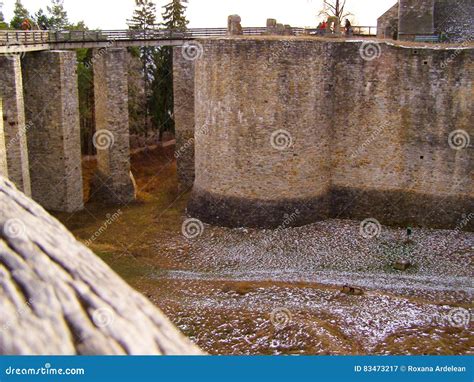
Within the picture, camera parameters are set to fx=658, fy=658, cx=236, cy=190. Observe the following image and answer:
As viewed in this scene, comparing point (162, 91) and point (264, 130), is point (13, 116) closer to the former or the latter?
point (264, 130)

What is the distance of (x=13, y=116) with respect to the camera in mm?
18469

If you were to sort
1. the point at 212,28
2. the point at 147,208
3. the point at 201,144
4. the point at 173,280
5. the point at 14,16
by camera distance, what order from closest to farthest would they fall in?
the point at 173,280 < the point at 201,144 < the point at 147,208 < the point at 212,28 < the point at 14,16

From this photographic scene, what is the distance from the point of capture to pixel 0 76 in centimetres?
1802

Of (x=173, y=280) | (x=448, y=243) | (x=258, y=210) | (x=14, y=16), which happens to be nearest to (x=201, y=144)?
(x=258, y=210)

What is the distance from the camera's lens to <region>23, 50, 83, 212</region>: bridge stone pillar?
2097 cm

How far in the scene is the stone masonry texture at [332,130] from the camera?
19188mm

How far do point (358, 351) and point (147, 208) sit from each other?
38.2 feet

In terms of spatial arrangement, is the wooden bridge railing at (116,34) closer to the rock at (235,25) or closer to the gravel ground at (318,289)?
the rock at (235,25)

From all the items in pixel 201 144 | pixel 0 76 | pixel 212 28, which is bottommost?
pixel 201 144

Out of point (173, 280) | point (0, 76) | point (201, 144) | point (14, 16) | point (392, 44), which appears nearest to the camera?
point (173, 280)

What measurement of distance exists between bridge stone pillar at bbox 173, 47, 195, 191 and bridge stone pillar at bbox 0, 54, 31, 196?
6853mm

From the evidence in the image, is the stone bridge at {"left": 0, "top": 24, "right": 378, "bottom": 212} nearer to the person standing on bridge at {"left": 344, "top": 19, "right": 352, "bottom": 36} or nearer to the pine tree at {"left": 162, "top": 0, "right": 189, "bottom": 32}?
the person standing on bridge at {"left": 344, "top": 19, "right": 352, "bottom": 36}

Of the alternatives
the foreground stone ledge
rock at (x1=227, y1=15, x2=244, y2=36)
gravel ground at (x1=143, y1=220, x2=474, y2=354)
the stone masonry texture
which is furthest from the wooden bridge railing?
the foreground stone ledge

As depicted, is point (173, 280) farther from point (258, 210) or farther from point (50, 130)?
point (50, 130)
